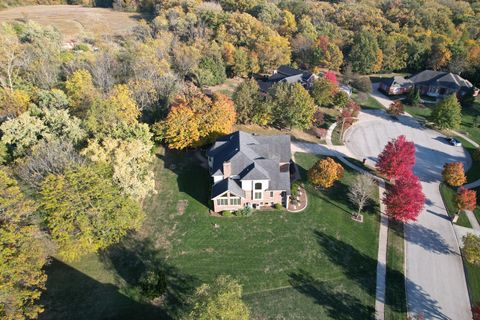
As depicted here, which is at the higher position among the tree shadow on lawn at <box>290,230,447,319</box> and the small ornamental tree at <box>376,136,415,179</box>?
the small ornamental tree at <box>376,136,415,179</box>

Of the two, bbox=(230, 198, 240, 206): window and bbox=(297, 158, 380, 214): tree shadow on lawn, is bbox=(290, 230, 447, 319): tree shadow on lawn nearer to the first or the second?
bbox=(297, 158, 380, 214): tree shadow on lawn

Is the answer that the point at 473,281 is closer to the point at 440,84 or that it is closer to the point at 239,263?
the point at 239,263

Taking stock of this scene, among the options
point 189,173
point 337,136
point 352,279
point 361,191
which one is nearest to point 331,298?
point 352,279

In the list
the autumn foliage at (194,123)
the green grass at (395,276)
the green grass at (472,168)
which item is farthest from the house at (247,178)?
the green grass at (472,168)

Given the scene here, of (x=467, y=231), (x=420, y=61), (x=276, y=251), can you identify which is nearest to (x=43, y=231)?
(x=276, y=251)

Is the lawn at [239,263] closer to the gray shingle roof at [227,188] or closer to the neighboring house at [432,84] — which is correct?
the gray shingle roof at [227,188]

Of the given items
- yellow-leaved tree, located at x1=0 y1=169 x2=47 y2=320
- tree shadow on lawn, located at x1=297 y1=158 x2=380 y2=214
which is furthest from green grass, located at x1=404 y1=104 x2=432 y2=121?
yellow-leaved tree, located at x1=0 y1=169 x2=47 y2=320
